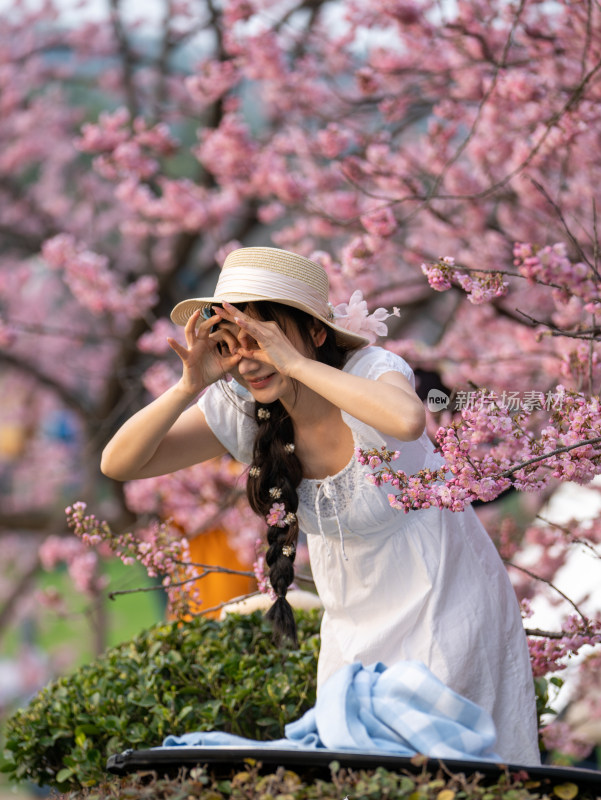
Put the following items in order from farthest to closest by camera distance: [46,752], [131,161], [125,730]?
[131,161]
[46,752]
[125,730]

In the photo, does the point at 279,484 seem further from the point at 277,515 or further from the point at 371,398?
the point at 371,398

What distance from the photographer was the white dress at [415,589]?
6.42ft

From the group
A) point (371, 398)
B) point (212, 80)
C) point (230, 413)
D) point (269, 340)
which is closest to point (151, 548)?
point (230, 413)

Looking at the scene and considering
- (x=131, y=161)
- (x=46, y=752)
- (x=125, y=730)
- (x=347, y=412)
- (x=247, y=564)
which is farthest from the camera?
(x=131, y=161)

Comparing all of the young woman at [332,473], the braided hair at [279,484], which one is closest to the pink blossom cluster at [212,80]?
the young woman at [332,473]

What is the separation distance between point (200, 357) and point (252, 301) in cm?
17

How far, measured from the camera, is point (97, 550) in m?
5.27

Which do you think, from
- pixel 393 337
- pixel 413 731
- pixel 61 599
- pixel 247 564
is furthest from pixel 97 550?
pixel 413 731

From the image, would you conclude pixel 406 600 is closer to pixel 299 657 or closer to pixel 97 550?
pixel 299 657

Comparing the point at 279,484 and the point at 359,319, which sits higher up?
the point at 359,319

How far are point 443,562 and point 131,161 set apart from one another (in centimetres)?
414

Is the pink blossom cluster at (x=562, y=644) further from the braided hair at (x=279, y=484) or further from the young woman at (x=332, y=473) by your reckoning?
the braided hair at (x=279, y=484)

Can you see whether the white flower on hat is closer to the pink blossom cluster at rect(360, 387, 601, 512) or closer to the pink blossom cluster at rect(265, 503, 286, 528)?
the pink blossom cluster at rect(360, 387, 601, 512)

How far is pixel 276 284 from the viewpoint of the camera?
199cm
